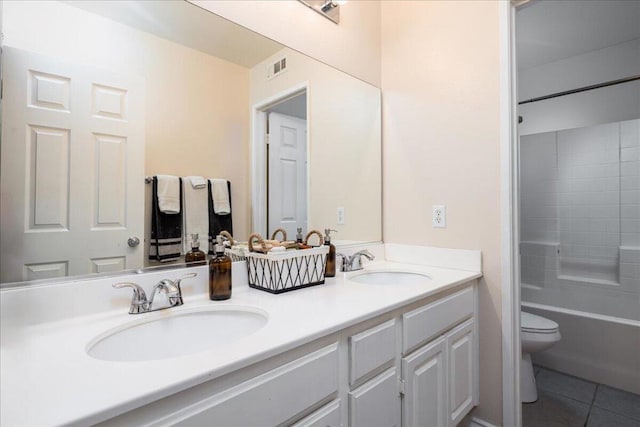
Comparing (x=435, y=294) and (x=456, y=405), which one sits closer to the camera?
(x=435, y=294)

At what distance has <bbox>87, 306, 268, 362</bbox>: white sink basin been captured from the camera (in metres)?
0.79

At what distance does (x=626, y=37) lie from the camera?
245 cm

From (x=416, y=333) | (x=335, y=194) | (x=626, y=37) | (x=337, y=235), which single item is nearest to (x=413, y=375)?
(x=416, y=333)

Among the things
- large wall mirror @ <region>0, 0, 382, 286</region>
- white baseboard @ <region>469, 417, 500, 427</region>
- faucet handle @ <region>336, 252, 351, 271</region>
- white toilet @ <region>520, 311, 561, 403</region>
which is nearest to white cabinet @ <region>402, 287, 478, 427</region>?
white baseboard @ <region>469, 417, 500, 427</region>

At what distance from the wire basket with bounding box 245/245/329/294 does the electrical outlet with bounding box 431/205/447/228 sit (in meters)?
0.75

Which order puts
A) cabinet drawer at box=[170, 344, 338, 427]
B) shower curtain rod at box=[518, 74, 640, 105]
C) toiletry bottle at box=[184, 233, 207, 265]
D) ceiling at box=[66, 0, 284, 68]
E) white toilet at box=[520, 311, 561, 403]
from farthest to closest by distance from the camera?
shower curtain rod at box=[518, 74, 640, 105] → white toilet at box=[520, 311, 561, 403] → toiletry bottle at box=[184, 233, 207, 265] → ceiling at box=[66, 0, 284, 68] → cabinet drawer at box=[170, 344, 338, 427]

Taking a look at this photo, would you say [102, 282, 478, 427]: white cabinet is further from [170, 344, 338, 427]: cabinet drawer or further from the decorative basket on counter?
the decorative basket on counter

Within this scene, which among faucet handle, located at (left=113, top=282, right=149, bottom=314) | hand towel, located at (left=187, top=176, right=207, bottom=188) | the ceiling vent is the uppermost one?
the ceiling vent

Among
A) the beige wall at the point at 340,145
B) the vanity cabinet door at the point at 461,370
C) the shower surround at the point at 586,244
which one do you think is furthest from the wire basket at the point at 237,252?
the shower surround at the point at 586,244

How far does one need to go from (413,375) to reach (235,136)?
1117 millimetres

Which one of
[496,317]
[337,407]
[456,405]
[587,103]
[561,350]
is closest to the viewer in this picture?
[337,407]

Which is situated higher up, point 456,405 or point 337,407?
point 337,407

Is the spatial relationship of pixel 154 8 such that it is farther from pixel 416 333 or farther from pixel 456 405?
pixel 456 405

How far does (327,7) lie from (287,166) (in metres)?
0.85
